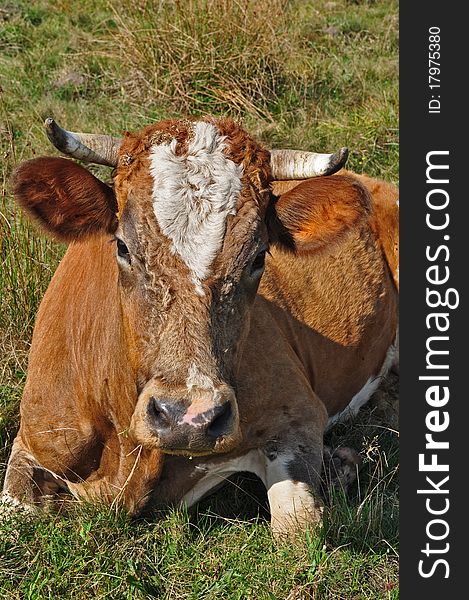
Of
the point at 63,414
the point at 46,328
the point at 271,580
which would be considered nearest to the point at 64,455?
the point at 63,414

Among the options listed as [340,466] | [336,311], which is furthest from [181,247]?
[336,311]

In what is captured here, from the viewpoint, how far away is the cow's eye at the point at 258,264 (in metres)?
4.52

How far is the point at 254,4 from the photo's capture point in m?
9.88

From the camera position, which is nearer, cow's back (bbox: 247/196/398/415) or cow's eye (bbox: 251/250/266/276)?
cow's eye (bbox: 251/250/266/276)

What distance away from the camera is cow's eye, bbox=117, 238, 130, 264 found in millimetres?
4430

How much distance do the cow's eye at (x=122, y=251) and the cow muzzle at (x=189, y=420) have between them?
24.1 inches

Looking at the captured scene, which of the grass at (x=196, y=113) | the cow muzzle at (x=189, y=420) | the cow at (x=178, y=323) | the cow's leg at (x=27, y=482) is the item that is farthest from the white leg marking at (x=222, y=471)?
the cow muzzle at (x=189, y=420)

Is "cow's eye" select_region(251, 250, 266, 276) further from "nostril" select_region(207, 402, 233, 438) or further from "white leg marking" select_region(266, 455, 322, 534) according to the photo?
"white leg marking" select_region(266, 455, 322, 534)

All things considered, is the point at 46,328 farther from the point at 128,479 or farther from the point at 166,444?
the point at 166,444

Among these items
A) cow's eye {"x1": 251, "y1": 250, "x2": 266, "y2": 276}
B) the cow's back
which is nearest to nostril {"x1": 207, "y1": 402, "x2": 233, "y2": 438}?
cow's eye {"x1": 251, "y1": 250, "x2": 266, "y2": 276}

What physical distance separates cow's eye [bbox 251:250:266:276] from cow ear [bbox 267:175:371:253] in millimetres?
424

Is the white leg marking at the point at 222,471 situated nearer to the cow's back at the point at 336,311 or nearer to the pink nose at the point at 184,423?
the cow's back at the point at 336,311

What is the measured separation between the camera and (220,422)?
409 centimetres

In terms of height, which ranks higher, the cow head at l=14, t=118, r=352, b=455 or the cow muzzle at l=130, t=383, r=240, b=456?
the cow head at l=14, t=118, r=352, b=455
